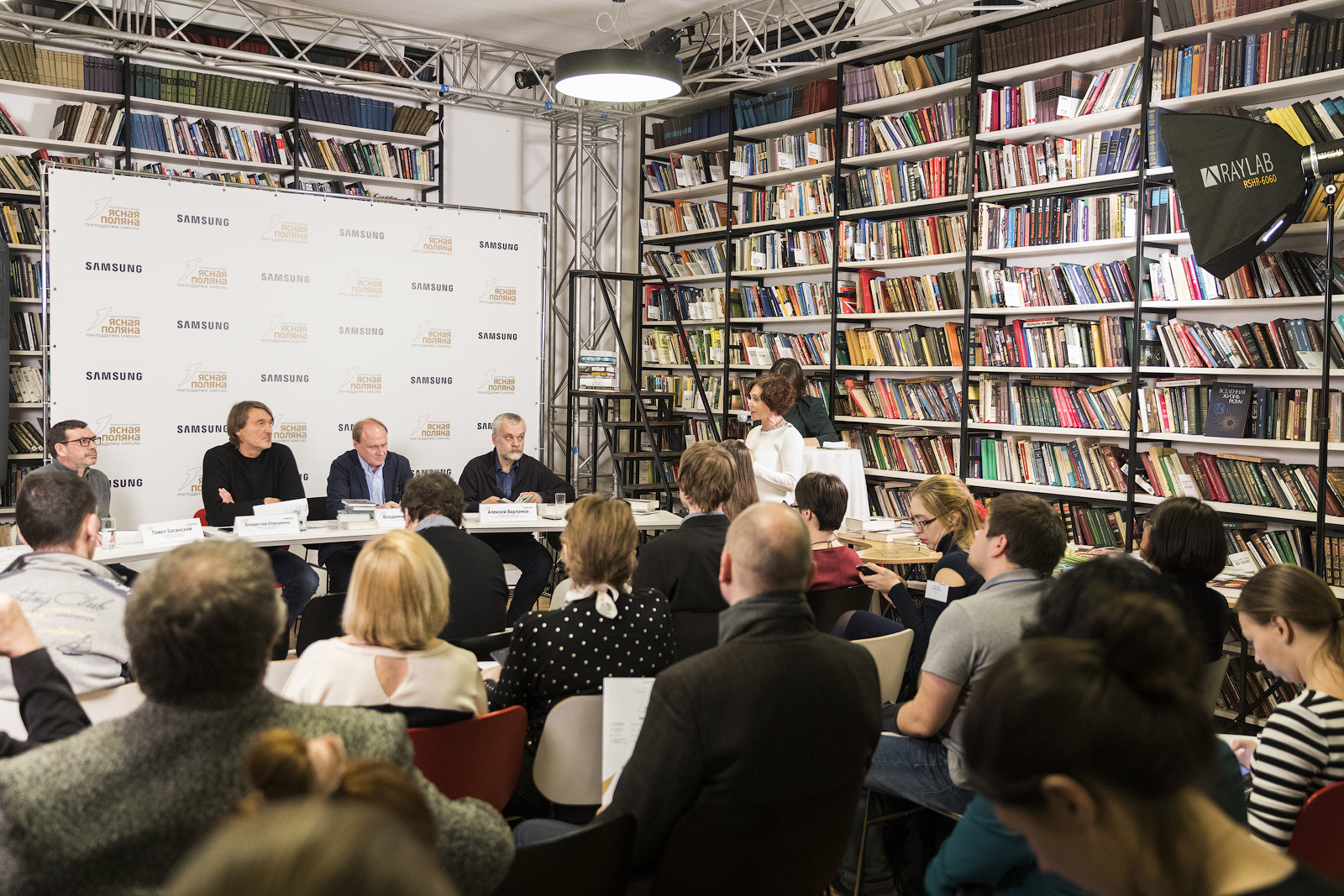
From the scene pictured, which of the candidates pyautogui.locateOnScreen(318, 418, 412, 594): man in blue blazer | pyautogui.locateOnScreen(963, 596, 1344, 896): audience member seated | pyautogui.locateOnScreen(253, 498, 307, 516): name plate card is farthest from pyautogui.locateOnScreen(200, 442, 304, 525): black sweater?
pyautogui.locateOnScreen(963, 596, 1344, 896): audience member seated

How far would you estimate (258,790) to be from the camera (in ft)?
3.37

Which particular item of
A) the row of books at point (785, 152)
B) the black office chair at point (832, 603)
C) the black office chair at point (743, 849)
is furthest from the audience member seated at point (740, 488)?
the row of books at point (785, 152)

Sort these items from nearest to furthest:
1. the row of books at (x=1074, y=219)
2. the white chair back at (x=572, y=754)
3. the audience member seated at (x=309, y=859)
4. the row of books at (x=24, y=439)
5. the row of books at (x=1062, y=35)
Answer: the audience member seated at (x=309, y=859)
the white chair back at (x=572, y=754)
the row of books at (x=1074, y=219)
the row of books at (x=1062, y=35)
the row of books at (x=24, y=439)

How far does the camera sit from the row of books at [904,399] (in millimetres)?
6121

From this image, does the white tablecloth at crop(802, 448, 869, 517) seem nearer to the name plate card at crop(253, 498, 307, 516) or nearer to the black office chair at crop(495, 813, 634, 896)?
the name plate card at crop(253, 498, 307, 516)

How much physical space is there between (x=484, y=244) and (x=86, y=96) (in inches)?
103

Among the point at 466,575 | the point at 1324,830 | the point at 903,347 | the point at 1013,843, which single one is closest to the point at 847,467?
the point at 903,347

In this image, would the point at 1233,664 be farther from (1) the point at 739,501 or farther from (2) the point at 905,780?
(2) the point at 905,780

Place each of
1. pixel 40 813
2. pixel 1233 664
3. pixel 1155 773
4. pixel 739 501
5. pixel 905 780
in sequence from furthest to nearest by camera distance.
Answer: pixel 1233 664
pixel 739 501
pixel 905 780
pixel 40 813
pixel 1155 773

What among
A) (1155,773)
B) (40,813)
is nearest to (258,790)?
(40,813)

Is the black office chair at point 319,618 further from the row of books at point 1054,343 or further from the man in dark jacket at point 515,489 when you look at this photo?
the row of books at point 1054,343

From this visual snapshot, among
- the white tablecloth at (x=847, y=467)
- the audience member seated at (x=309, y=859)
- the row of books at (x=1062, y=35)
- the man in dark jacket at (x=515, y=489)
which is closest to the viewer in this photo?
the audience member seated at (x=309, y=859)

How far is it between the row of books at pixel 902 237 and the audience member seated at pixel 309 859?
589 centimetres

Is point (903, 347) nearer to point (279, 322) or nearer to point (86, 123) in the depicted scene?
point (279, 322)
